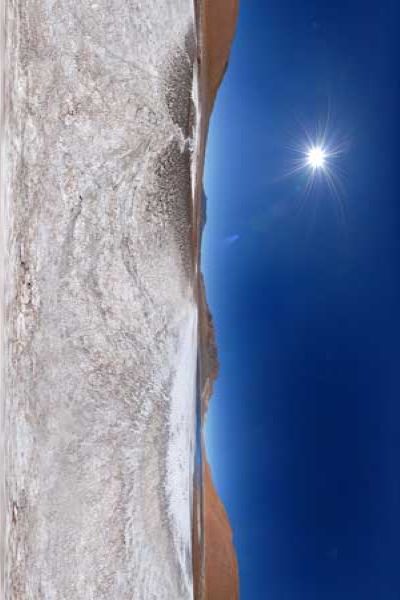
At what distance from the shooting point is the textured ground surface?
148 cm

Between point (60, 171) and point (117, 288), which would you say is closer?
point (60, 171)

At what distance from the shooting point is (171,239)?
2.06 m

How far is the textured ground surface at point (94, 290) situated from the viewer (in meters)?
1.48

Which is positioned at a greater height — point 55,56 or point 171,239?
point 55,56

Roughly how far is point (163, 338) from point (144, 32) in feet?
3.28

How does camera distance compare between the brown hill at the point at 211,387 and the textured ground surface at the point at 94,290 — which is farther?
the brown hill at the point at 211,387

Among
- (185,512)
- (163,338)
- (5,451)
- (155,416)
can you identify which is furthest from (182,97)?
(185,512)

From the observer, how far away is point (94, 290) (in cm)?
169

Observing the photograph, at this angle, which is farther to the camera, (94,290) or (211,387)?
(211,387)

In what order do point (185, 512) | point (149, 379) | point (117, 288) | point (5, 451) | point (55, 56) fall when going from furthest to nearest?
point (185, 512)
point (149, 379)
point (117, 288)
point (55, 56)
point (5, 451)

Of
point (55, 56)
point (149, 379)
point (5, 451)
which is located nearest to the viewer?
point (5, 451)

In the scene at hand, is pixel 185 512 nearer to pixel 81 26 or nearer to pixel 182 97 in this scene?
pixel 182 97

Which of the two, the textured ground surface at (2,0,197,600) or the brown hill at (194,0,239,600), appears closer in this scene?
the textured ground surface at (2,0,197,600)

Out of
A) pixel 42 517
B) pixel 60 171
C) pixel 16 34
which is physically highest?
pixel 16 34
